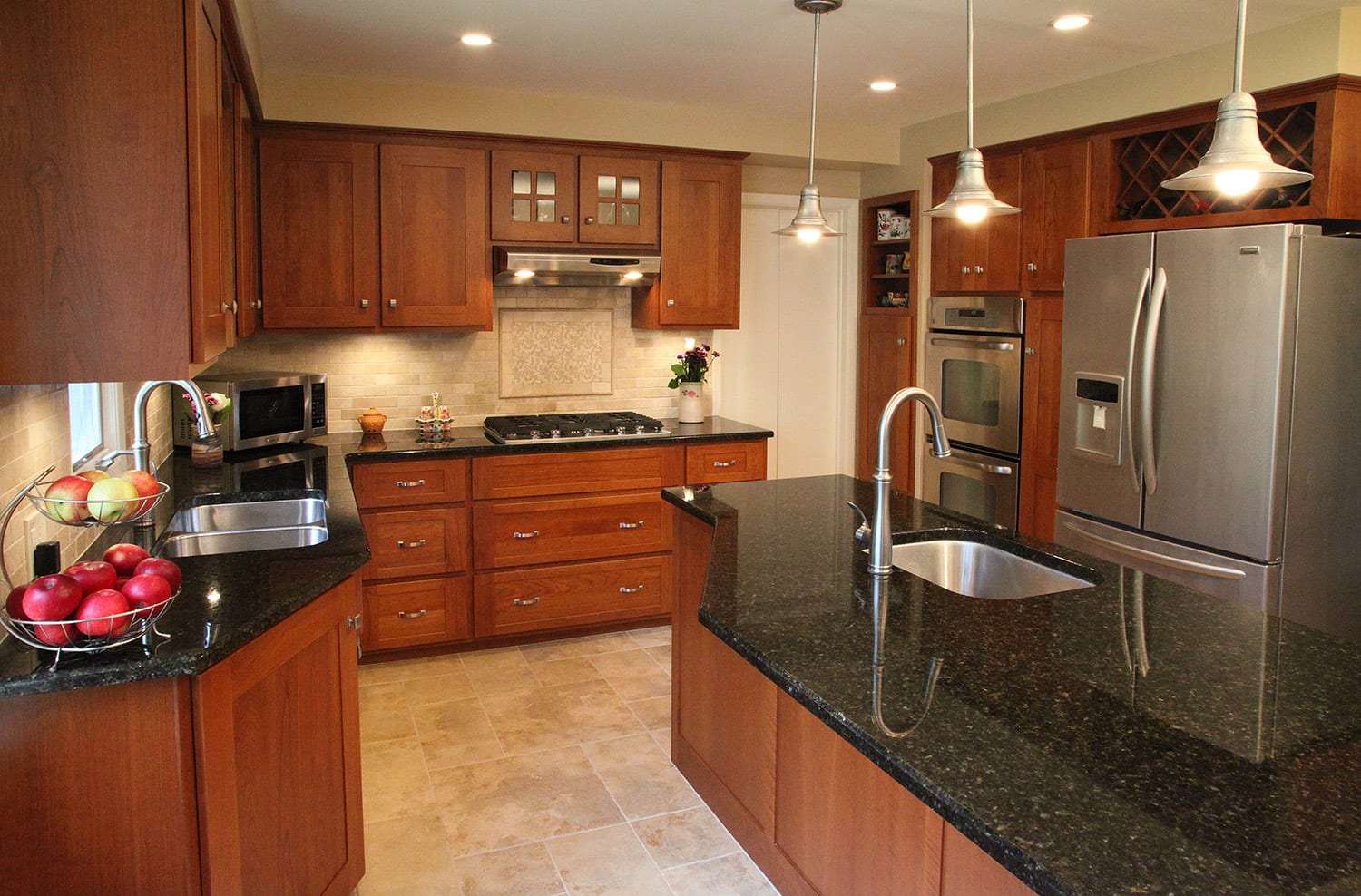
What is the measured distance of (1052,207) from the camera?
4465mm

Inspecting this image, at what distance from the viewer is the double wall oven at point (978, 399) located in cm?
469

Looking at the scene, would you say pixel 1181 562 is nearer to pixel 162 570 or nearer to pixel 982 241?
pixel 982 241

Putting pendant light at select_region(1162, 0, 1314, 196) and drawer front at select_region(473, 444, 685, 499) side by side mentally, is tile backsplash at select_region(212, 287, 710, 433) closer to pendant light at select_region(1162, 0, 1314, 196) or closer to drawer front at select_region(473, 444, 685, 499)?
drawer front at select_region(473, 444, 685, 499)

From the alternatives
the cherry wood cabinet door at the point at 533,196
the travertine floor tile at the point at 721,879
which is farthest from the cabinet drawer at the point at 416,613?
the travertine floor tile at the point at 721,879

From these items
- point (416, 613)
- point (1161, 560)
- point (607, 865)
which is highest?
point (1161, 560)

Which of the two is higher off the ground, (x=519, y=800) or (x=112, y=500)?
(x=112, y=500)

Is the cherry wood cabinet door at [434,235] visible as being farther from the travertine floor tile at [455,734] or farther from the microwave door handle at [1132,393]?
the microwave door handle at [1132,393]

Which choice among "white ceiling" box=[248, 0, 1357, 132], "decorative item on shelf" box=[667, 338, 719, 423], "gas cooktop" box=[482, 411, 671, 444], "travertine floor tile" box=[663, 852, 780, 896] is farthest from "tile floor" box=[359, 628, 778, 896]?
"white ceiling" box=[248, 0, 1357, 132]

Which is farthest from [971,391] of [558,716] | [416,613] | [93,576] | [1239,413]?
[93,576]

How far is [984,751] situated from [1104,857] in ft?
0.87

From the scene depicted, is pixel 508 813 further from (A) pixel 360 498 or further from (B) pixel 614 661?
(A) pixel 360 498

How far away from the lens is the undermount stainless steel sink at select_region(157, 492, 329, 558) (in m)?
3.03

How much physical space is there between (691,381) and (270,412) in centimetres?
203

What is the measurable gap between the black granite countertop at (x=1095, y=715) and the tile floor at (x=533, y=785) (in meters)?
1.01
